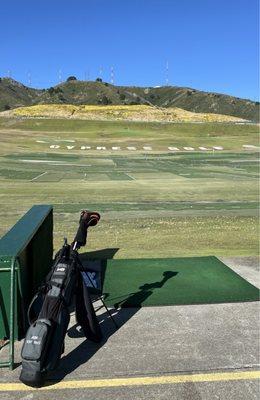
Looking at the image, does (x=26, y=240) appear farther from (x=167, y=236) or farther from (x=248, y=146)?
(x=248, y=146)

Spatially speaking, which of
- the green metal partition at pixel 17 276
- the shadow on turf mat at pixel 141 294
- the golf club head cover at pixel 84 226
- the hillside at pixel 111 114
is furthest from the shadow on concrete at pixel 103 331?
the hillside at pixel 111 114

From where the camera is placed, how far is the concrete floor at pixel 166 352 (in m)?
5.25

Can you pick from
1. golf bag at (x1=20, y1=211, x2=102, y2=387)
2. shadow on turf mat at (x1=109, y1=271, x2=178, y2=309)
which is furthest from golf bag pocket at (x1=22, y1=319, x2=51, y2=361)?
shadow on turf mat at (x1=109, y1=271, x2=178, y2=309)

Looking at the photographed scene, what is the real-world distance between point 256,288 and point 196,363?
295cm

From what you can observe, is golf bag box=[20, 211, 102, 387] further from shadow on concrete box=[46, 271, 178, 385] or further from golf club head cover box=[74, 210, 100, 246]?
shadow on concrete box=[46, 271, 178, 385]

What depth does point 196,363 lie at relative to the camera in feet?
19.2

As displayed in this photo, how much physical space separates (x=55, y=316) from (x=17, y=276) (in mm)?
943

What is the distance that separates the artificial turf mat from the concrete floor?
32 cm

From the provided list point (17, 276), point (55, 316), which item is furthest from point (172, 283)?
point (55, 316)

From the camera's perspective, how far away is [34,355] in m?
5.23

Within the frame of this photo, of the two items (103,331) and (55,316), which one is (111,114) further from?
(55,316)

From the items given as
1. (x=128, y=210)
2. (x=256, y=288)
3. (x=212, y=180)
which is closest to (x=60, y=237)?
(x=128, y=210)

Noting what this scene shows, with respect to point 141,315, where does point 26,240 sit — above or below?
above

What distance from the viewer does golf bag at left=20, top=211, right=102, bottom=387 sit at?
5266mm
